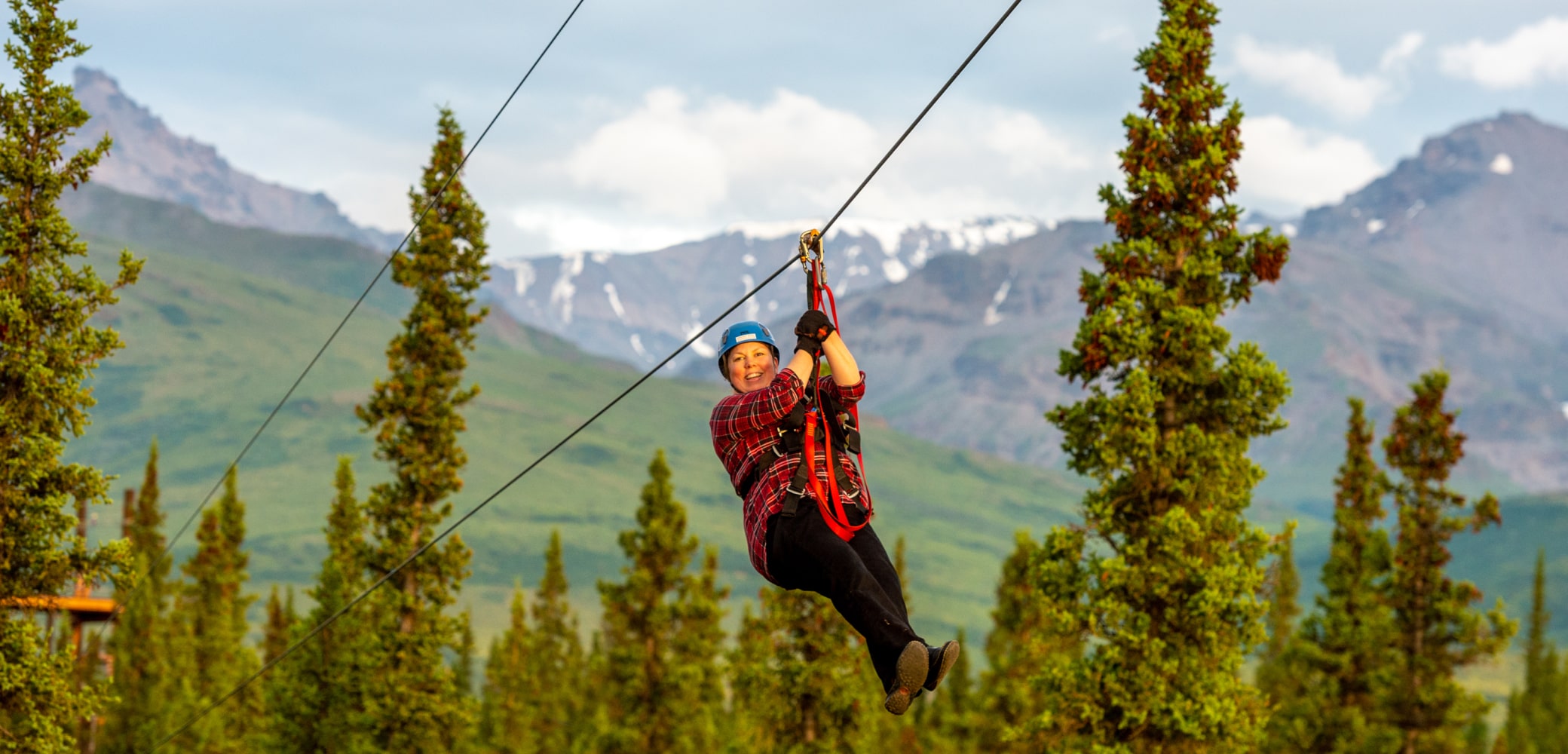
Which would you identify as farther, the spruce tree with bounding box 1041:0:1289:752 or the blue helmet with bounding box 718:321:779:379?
the spruce tree with bounding box 1041:0:1289:752

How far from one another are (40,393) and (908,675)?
50.7ft

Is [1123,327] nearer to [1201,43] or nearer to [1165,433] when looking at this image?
[1165,433]

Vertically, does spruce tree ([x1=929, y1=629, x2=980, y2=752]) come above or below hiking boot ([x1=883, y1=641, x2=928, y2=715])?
above

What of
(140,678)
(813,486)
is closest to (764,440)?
(813,486)

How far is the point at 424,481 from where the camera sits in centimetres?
3198

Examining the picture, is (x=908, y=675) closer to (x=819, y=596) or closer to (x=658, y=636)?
(x=819, y=596)

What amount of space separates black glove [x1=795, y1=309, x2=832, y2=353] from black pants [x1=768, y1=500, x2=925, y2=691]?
46.9 inches

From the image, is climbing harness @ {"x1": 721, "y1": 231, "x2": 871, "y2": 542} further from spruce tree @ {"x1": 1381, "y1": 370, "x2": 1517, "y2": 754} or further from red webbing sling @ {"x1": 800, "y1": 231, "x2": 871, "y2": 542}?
spruce tree @ {"x1": 1381, "y1": 370, "x2": 1517, "y2": 754}

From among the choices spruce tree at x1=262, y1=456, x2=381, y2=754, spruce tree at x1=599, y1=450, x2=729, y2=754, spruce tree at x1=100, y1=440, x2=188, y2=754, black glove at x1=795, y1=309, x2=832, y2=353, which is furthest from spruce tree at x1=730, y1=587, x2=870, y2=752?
spruce tree at x1=100, y1=440, x2=188, y2=754

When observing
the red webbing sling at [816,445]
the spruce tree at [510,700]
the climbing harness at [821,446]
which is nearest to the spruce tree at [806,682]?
the climbing harness at [821,446]

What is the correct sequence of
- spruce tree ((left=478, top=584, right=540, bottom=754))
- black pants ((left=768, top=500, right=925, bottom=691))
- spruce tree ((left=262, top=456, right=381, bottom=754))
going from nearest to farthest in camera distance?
black pants ((left=768, top=500, right=925, bottom=691)) < spruce tree ((left=262, top=456, right=381, bottom=754)) < spruce tree ((left=478, top=584, right=540, bottom=754))

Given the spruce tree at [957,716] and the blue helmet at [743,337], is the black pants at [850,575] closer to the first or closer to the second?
the blue helmet at [743,337]

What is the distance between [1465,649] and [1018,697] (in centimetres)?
1306

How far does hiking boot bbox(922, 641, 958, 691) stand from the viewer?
9.77m
